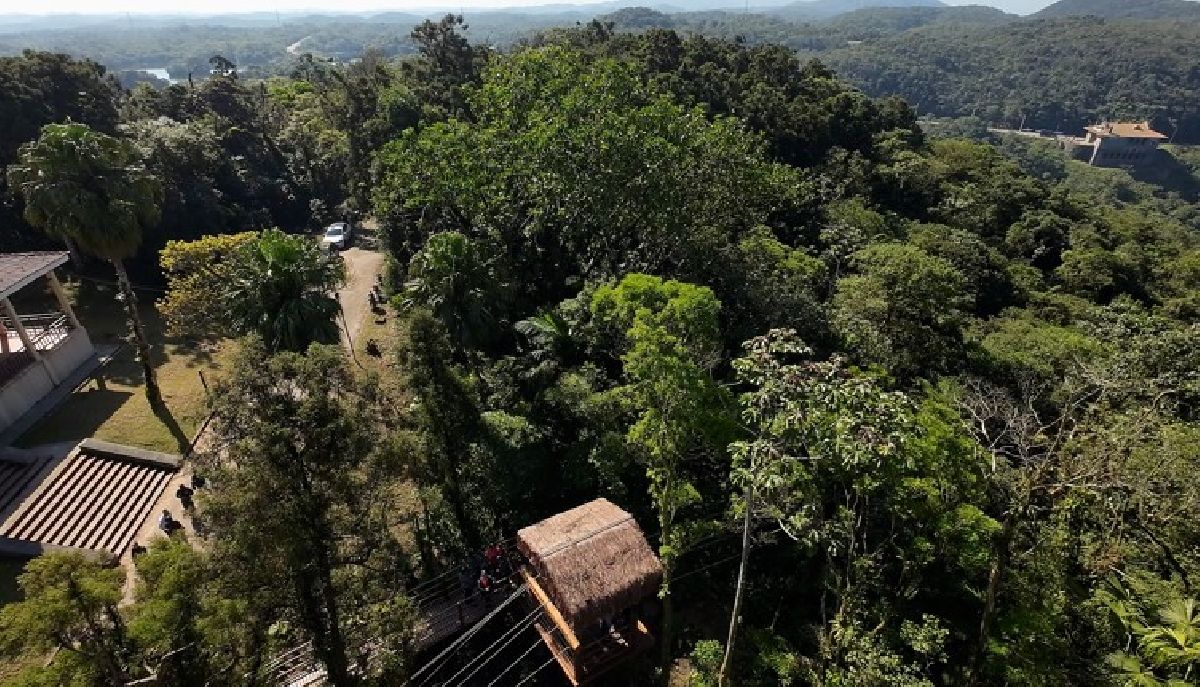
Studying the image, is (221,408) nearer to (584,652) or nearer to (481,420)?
(481,420)

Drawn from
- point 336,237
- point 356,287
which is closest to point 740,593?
point 356,287

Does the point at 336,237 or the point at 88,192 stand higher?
the point at 88,192

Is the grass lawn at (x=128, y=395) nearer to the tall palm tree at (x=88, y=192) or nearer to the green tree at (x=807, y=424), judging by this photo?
the tall palm tree at (x=88, y=192)

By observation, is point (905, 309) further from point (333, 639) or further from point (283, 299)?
point (333, 639)

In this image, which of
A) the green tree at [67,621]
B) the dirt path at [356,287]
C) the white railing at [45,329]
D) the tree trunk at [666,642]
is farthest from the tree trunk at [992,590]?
the white railing at [45,329]

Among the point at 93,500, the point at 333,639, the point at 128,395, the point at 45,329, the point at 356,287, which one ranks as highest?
the point at 333,639

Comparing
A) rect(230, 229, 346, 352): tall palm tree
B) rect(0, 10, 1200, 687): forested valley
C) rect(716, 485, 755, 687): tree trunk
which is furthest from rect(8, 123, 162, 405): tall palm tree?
rect(716, 485, 755, 687): tree trunk

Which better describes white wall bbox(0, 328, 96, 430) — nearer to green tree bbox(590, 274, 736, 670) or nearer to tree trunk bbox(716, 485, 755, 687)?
green tree bbox(590, 274, 736, 670)
